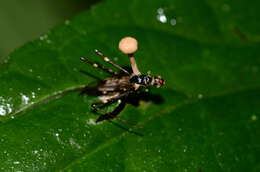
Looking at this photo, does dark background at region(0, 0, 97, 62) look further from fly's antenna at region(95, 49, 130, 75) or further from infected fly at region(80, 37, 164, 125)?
infected fly at region(80, 37, 164, 125)

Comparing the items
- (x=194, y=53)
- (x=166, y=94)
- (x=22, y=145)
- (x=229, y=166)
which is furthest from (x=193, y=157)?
(x=22, y=145)

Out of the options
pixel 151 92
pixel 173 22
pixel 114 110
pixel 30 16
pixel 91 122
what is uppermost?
pixel 30 16

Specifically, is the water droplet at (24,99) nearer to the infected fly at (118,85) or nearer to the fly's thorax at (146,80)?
the infected fly at (118,85)

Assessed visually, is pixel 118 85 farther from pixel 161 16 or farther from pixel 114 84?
pixel 161 16

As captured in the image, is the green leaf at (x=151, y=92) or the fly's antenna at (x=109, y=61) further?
the fly's antenna at (x=109, y=61)

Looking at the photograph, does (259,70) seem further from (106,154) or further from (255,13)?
(106,154)

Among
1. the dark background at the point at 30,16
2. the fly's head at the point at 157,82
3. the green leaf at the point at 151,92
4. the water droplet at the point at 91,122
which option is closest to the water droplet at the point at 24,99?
the green leaf at the point at 151,92

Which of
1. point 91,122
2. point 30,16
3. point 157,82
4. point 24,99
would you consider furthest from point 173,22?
point 30,16
